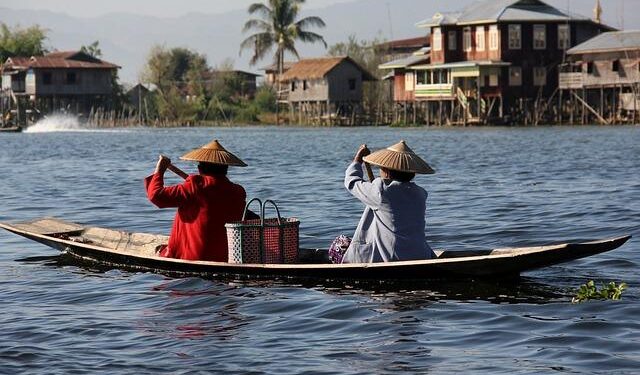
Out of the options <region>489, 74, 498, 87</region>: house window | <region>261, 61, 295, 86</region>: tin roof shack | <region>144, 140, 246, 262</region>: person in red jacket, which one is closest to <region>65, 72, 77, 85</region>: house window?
<region>261, 61, 295, 86</region>: tin roof shack

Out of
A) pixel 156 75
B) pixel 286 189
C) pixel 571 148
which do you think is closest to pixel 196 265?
pixel 286 189

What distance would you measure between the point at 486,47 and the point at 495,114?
405 cm

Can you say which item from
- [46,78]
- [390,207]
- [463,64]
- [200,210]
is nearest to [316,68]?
[463,64]

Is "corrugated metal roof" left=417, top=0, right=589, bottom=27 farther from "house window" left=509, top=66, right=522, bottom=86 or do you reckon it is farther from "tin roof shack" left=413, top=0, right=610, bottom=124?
"house window" left=509, top=66, right=522, bottom=86

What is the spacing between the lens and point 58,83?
85000mm

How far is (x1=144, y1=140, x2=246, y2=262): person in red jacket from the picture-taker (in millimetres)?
12023

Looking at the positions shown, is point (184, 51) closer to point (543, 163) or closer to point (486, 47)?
point (486, 47)

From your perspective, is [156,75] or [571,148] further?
[156,75]

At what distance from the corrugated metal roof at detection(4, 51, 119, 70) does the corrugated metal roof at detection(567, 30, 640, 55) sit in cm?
3521

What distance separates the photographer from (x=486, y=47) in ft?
221

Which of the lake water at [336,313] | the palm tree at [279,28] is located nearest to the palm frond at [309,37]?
the palm tree at [279,28]

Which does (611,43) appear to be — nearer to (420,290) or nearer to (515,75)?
(515,75)

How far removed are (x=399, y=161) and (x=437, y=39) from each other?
5995cm

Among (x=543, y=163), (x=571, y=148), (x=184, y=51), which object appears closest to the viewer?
(x=543, y=163)
